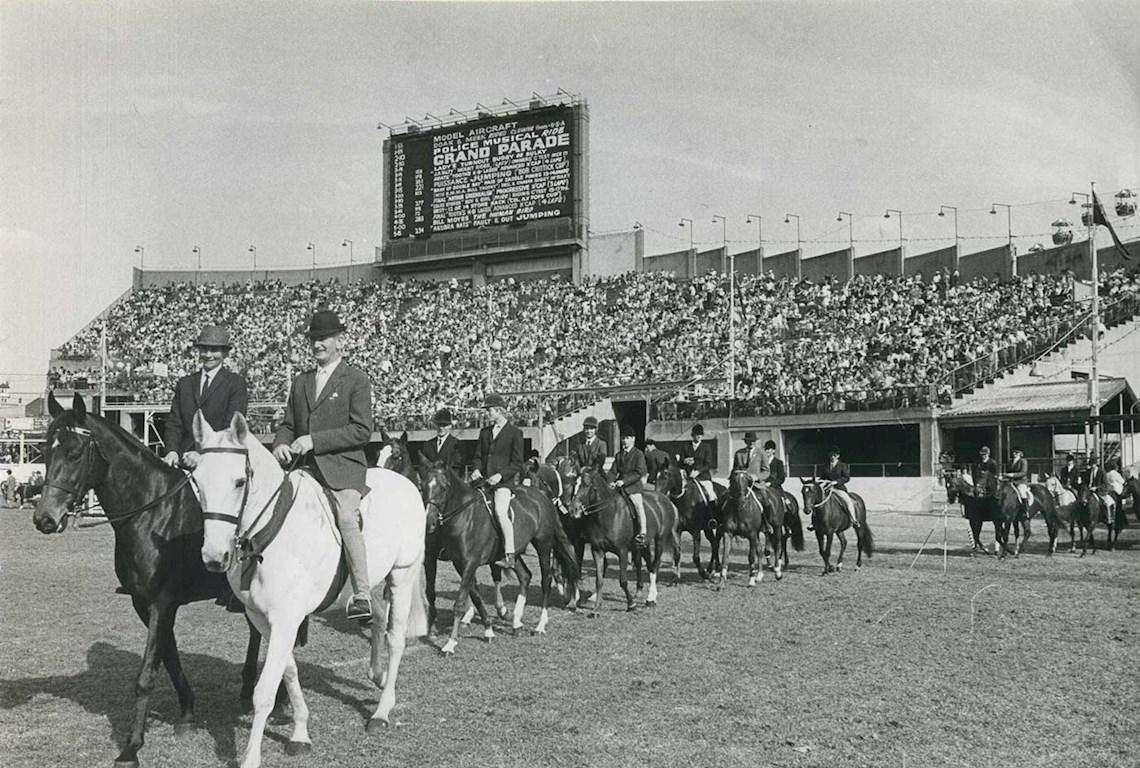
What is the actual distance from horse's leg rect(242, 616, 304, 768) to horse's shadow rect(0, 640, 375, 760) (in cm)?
52

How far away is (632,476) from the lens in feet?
46.8

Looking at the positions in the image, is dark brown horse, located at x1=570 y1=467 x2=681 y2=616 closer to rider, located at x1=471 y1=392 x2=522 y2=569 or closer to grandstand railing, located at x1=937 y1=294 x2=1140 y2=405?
rider, located at x1=471 y1=392 x2=522 y2=569

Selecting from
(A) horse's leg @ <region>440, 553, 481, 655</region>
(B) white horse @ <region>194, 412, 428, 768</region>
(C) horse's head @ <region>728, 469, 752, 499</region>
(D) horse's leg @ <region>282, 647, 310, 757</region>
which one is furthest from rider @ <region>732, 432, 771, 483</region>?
(D) horse's leg @ <region>282, 647, 310, 757</region>

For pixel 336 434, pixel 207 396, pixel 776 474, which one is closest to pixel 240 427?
pixel 336 434

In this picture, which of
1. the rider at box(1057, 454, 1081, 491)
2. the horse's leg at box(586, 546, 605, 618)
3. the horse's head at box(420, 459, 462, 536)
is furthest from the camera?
the rider at box(1057, 454, 1081, 491)

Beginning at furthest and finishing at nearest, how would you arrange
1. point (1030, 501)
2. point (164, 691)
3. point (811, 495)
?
point (1030, 501)
point (811, 495)
point (164, 691)

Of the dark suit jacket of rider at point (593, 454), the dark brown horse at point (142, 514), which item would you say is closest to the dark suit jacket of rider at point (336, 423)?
the dark brown horse at point (142, 514)

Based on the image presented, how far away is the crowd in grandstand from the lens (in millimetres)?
35500

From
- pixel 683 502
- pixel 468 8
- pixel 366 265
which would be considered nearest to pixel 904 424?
pixel 683 502

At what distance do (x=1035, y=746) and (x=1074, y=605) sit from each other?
7.40 metres

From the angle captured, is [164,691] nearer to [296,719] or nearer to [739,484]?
[296,719]

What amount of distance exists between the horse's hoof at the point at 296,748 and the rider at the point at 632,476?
784 centimetres

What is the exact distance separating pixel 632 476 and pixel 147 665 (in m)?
8.56

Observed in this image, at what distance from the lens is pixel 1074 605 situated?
13.2 metres
